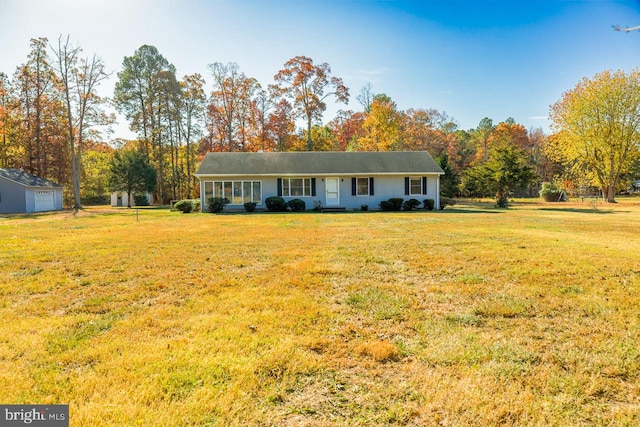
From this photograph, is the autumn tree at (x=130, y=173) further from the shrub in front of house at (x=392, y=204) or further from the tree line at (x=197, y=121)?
the shrub in front of house at (x=392, y=204)

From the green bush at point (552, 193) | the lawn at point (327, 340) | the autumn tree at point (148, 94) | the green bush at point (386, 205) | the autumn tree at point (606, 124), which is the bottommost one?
the lawn at point (327, 340)

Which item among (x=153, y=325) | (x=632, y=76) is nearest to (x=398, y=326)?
(x=153, y=325)

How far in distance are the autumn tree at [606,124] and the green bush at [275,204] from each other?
28.0 metres

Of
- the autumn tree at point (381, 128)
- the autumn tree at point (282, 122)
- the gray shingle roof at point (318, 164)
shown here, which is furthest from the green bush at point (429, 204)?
the autumn tree at point (282, 122)

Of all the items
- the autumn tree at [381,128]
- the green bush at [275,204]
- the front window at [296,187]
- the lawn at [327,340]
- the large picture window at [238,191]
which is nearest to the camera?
the lawn at [327,340]

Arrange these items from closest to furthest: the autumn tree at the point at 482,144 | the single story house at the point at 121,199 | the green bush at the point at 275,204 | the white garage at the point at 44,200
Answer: the green bush at the point at 275,204 → the white garage at the point at 44,200 → the single story house at the point at 121,199 → the autumn tree at the point at 482,144

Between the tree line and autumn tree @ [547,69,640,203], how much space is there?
0.10 metres

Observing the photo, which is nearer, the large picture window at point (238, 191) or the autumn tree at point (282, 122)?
the large picture window at point (238, 191)

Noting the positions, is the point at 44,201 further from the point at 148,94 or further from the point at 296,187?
the point at 296,187

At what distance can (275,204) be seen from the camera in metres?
21.4

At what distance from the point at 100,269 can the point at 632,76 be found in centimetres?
3940

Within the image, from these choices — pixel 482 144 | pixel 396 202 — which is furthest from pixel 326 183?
pixel 482 144

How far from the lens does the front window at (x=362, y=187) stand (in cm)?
2264

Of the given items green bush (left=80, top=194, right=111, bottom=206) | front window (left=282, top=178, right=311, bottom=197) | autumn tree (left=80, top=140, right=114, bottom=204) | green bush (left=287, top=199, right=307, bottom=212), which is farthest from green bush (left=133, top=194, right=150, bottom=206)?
green bush (left=287, top=199, right=307, bottom=212)
